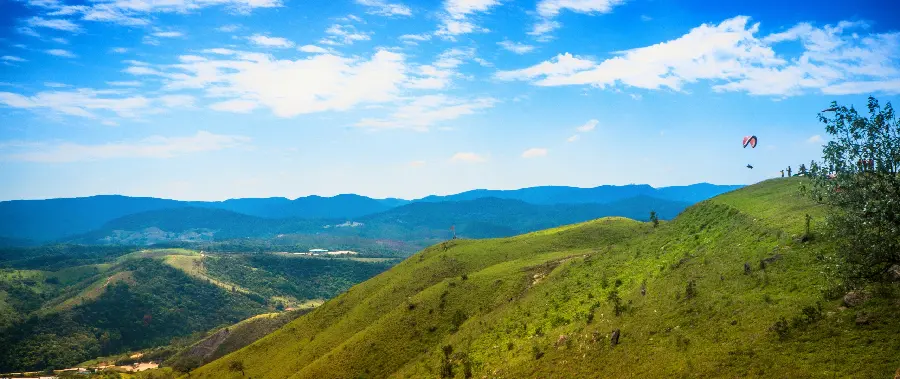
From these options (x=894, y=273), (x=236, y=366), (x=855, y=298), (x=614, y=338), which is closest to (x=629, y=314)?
(x=614, y=338)

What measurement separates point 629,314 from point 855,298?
65.5 ft

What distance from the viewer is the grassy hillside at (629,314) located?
34719 mm

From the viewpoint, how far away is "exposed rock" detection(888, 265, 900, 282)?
34.3m

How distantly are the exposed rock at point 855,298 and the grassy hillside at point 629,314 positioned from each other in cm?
53

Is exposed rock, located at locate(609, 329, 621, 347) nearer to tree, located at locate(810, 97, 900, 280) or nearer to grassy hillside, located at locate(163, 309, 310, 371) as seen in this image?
tree, located at locate(810, 97, 900, 280)

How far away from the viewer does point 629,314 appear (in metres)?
51.6

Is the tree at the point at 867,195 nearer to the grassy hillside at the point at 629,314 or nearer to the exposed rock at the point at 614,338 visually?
the grassy hillside at the point at 629,314

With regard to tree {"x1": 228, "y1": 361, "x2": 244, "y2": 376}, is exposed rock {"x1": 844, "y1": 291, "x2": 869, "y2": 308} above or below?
above

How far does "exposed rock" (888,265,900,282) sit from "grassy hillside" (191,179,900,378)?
59.9 inches

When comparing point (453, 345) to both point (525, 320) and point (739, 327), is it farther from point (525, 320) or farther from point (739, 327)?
point (739, 327)

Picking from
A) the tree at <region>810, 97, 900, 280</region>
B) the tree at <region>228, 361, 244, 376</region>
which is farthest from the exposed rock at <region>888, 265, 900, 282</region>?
the tree at <region>228, 361, 244, 376</region>

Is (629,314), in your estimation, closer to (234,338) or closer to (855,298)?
(855,298)

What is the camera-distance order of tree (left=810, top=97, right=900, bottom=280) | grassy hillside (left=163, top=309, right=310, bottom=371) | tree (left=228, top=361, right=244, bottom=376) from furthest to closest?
1. grassy hillside (left=163, top=309, right=310, bottom=371)
2. tree (left=228, top=361, right=244, bottom=376)
3. tree (left=810, top=97, right=900, bottom=280)

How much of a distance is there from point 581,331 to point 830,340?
2346cm
